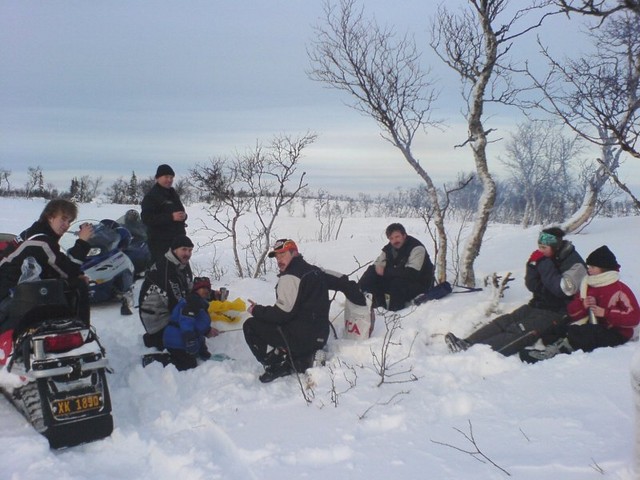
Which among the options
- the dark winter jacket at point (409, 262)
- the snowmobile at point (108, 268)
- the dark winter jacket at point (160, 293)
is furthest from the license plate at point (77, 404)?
the dark winter jacket at point (409, 262)

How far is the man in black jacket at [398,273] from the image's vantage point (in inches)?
241

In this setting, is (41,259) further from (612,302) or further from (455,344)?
(612,302)

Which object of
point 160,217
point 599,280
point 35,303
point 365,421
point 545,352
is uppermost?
point 160,217

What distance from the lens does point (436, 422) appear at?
3209 mm

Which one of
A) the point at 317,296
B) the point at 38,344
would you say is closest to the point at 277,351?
the point at 317,296

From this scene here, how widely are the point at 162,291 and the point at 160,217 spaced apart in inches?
52.7

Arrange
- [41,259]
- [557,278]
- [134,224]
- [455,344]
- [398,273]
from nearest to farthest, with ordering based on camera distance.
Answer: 1. [41,259]
2. [455,344]
3. [557,278]
4. [398,273]
5. [134,224]

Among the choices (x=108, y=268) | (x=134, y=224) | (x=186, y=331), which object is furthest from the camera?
(x=134, y=224)

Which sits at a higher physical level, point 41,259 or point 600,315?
point 41,259

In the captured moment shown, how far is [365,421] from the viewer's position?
331cm

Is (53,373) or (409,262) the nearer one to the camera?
(53,373)

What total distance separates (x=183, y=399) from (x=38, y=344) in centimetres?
124

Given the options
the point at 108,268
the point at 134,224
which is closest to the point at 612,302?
the point at 108,268

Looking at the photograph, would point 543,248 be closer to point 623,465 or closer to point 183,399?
point 623,465
